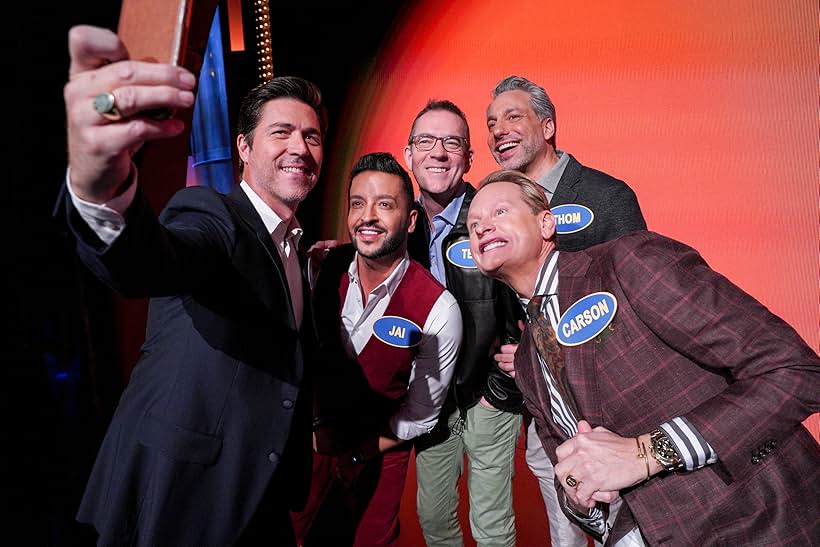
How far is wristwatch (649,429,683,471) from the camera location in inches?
46.7

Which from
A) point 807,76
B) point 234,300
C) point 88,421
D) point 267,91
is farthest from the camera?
point 807,76

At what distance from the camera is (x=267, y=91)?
1788mm

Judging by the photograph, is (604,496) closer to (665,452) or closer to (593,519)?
(665,452)

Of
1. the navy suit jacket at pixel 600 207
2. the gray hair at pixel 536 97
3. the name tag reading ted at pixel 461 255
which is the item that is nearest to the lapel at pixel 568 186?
the navy suit jacket at pixel 600 207

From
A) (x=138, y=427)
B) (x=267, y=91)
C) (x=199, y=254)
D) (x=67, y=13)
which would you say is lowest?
(x=138, y=427)

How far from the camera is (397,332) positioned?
221 cm

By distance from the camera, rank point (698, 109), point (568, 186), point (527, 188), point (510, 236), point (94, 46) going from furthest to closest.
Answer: point (698, 109) < point (568, 186) < point (527, 188) < point (510, 236) < point (94, 46)

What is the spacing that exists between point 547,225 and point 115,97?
1331mm

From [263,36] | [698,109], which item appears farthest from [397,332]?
[698,109]

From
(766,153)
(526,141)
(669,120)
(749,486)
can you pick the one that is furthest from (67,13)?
(766,153)

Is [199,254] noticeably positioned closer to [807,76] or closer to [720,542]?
[720,542]

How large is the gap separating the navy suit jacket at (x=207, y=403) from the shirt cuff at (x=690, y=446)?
927 millimetres

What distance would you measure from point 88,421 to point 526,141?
7.37ft

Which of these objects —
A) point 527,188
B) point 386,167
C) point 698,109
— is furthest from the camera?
point 698,109
